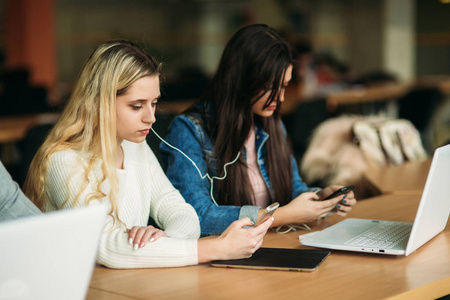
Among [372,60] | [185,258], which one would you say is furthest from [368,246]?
[372,60]

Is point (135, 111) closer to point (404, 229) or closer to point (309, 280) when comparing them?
point (309, 280)

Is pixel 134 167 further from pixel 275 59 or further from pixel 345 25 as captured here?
pixel 345 25

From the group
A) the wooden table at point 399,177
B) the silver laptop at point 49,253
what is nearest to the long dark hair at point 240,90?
the wooden table at point 399,177

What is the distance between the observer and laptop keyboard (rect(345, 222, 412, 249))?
1566mm

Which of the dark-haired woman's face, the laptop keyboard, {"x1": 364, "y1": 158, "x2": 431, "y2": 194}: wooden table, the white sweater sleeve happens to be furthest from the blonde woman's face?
{"x1": 364, "y1": 158, "x2": 431, "y2": 194}: wooden table

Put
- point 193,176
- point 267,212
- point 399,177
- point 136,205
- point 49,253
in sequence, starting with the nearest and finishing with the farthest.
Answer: point 49,253 < point 267,212 < point 136,205 < point 193,176 < point 399,177

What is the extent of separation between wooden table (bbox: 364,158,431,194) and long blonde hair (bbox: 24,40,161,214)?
128 centimetres

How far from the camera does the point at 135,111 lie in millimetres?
1656

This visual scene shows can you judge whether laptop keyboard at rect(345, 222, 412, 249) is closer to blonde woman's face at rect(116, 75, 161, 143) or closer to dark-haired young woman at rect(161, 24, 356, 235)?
dark-haired young woman at rect(161, 24, 356, 235)

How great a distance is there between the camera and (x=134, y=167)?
1.81m

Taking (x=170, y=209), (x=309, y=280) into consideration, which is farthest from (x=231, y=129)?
(x=309, y=280)

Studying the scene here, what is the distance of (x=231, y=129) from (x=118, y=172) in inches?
18.8

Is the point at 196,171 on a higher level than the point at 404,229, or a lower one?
higher

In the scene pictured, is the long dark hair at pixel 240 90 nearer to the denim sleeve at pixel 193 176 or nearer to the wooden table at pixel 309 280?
the denim sleeve at pixel 193 176
